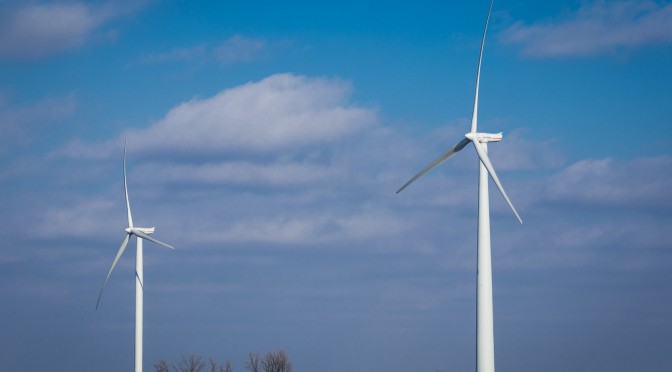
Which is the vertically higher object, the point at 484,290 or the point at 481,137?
the point at 481,137

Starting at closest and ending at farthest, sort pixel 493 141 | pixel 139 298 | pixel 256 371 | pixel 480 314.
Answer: pixel 480 314 < pixel 493 141 < pixel 139 298 < pixel 256 371

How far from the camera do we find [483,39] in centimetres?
6950

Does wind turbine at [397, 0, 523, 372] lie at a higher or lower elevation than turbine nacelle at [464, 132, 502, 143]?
lower

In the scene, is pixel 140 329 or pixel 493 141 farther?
pixel 140 329

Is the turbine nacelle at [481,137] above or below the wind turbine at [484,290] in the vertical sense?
above

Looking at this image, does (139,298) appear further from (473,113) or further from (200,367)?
(200,367)

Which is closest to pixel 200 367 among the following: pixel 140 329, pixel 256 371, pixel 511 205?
pixel 256 371

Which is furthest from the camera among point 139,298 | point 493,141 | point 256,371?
point 256,371

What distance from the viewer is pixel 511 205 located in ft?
208

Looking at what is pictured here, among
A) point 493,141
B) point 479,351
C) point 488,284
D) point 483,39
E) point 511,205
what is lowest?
point 479,351

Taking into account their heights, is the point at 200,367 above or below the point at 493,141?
below

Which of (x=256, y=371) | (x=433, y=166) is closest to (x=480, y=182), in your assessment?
(x=433, y=166)

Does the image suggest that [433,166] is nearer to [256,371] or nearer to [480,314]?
[480,314]

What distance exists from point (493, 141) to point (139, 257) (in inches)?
1847
